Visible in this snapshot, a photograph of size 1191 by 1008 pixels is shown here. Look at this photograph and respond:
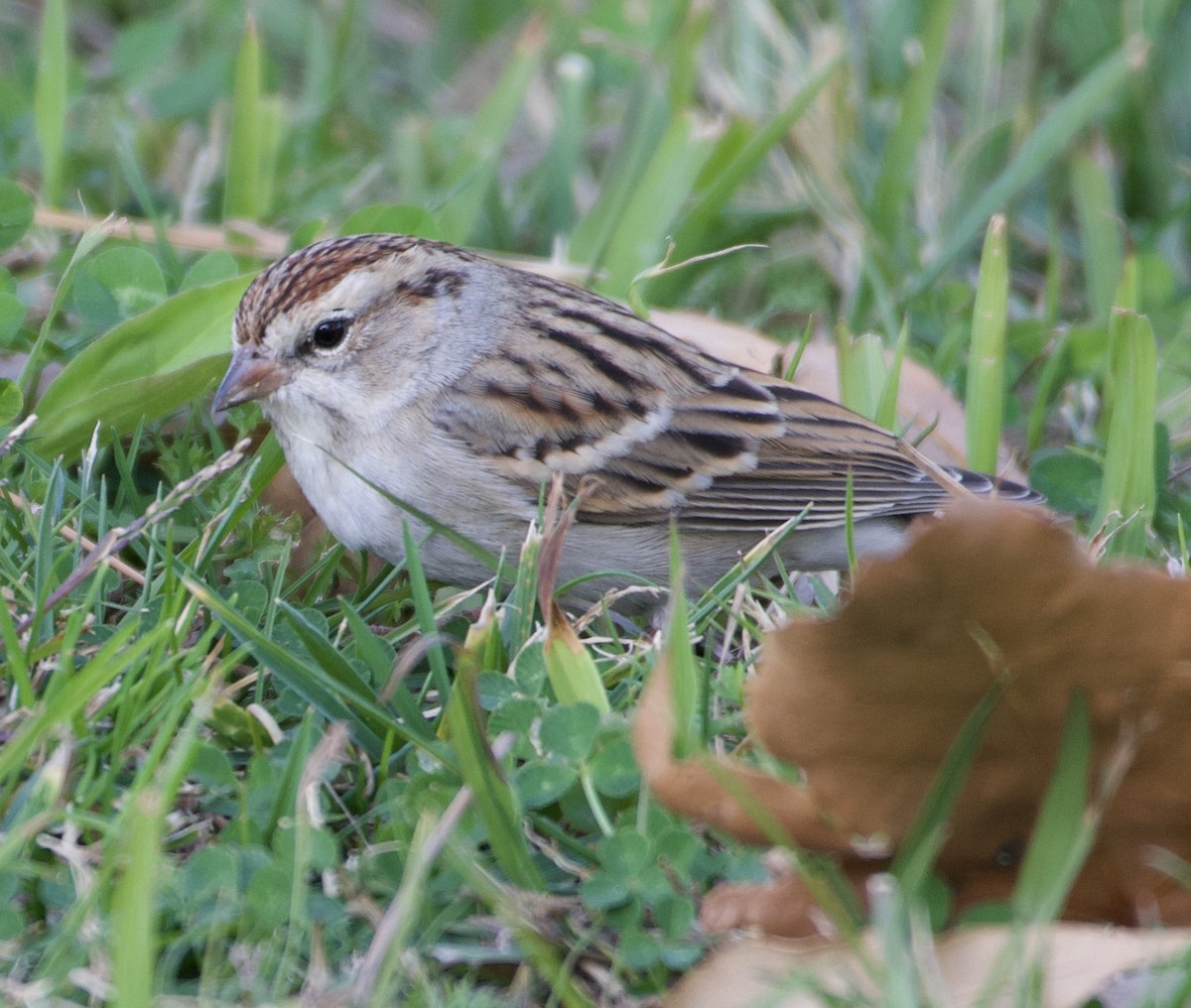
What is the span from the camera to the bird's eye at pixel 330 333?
12.1ft

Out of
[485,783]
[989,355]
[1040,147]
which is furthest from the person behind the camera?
[1040,147]

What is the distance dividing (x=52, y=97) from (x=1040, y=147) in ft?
9.52

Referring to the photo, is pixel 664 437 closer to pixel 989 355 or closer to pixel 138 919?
pixel 989 355

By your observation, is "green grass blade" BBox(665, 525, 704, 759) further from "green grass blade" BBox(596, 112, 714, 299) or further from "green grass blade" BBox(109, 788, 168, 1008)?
"green grass blade" BBox(596, 112, 714, 299)

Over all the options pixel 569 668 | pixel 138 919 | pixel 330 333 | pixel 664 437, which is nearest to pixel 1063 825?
pixel 569 668

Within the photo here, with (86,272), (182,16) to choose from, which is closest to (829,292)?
Answer: (86,272)

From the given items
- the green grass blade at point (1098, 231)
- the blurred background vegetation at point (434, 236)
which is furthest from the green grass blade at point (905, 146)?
the green grass blade at point (1098, 231)

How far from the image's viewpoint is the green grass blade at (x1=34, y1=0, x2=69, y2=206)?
456cm

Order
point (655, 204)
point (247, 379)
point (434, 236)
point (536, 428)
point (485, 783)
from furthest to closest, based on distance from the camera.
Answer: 1. point (655, 204)
2. point (434, 236)
3. point (536, 428)
4. point (247, 379)
5. point (485, 783)

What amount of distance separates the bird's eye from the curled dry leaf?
170 cm

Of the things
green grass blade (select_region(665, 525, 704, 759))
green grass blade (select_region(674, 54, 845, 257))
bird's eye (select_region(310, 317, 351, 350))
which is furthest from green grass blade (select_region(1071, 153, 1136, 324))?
green grass blade (select_region(665, 525, 704, 759))

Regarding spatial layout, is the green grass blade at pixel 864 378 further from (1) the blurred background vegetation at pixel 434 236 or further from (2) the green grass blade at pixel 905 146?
(2) the green grass blade at pixel 905 146

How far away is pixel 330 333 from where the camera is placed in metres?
3.73

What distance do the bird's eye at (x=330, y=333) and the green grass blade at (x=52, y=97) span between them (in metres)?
1.40
